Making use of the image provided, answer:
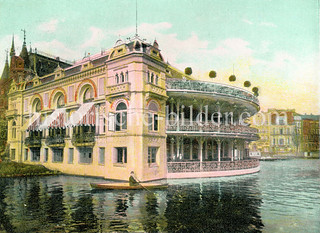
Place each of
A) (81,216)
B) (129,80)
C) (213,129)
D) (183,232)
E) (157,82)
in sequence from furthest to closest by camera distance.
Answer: (213,129) < (157,82) < (129,80) < (81,216) < (183,232)

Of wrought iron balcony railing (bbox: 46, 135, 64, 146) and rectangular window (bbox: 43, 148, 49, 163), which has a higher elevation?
wrought iron balcony railing (bbox: 46, 135, 64, 146)

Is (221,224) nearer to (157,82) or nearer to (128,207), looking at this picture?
(128,207)

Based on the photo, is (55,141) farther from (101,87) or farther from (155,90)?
(155,90)

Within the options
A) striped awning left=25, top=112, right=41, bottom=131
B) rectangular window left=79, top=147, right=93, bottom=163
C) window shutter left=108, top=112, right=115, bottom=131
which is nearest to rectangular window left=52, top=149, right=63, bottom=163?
striped awning left=25, top=112, right=41, bottom=131

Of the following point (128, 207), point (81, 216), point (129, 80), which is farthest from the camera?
point (129, 80)

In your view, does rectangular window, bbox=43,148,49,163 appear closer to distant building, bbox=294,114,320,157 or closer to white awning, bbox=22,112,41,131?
white awning, bbox=22,112,41,131

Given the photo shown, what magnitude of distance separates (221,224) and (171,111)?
54.6 ft

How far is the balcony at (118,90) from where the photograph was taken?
2317 centimetres

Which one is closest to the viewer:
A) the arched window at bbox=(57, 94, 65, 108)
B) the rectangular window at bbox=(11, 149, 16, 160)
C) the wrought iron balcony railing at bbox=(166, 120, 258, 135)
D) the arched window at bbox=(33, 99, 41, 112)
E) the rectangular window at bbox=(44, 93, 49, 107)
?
the wrought iron balcony railing at bbox=(166, 120, 258, 135)

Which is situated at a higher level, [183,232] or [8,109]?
[8,109]

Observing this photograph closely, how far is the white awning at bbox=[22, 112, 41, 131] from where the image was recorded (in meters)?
Answer: 33.2

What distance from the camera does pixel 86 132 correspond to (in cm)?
2791

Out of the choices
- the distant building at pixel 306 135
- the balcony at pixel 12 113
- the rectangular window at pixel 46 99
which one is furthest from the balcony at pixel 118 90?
the distant building at pixel 306 135

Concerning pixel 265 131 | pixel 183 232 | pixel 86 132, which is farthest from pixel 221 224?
pixel 265 131
